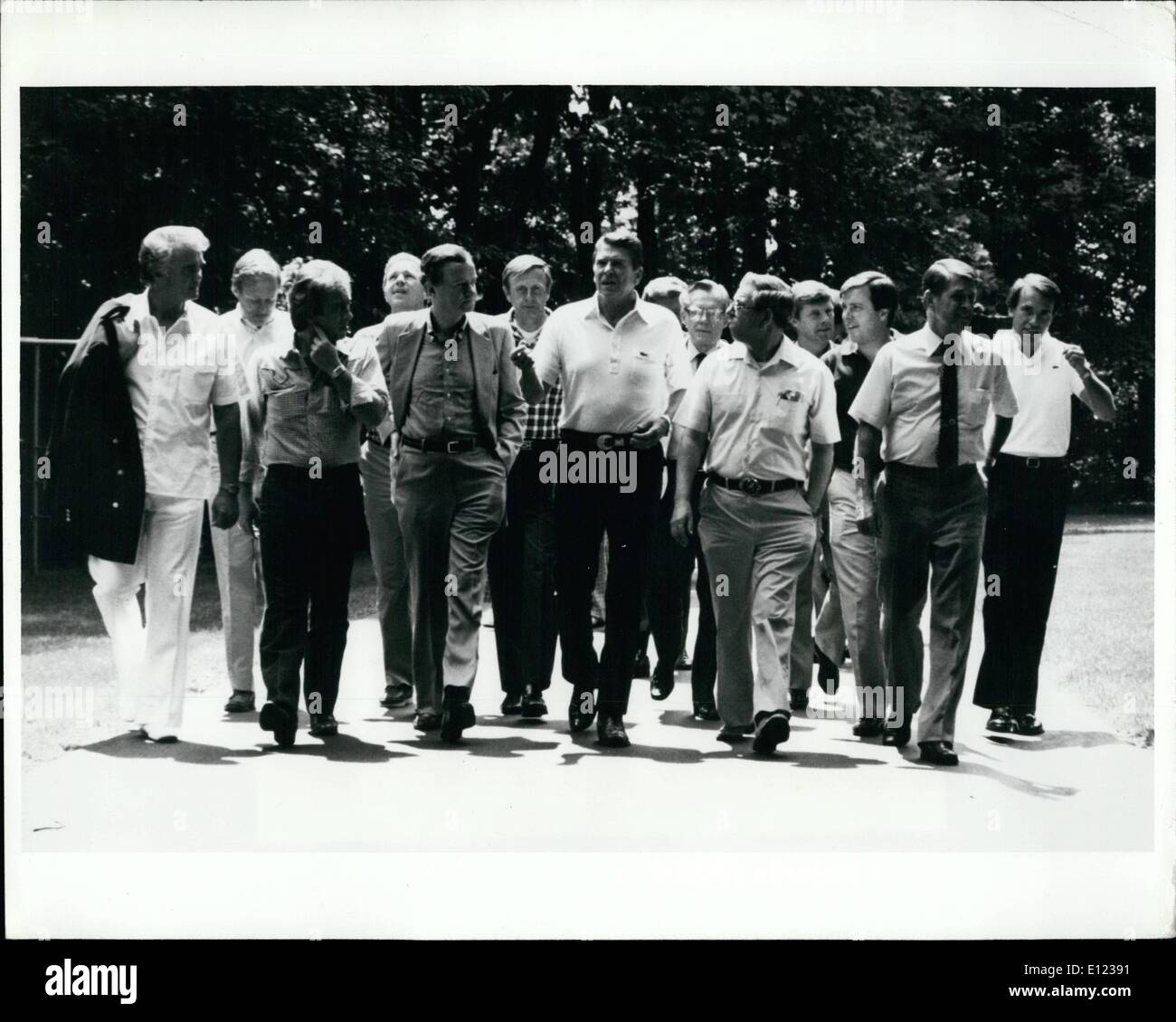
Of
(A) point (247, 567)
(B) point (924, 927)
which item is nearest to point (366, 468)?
(A) point (247, 567)

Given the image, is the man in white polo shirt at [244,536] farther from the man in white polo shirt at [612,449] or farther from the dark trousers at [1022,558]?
the dark trousers at [1022,558]

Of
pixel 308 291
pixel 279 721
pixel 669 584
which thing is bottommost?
pixel 279 721

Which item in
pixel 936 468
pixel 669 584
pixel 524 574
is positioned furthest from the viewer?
pixel 669 584

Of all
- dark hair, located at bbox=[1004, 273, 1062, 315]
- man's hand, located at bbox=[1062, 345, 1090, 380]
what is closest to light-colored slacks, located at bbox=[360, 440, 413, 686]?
dark hair, located at bbox=[1004, 273, 1062, 315]

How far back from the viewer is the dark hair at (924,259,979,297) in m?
7.83

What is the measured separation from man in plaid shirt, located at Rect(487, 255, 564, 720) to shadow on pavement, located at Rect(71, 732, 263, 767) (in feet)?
4.73

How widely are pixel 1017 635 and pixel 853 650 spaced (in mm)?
747

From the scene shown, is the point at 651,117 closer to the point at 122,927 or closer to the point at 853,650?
the point at 853,650

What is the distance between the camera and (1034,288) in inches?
319

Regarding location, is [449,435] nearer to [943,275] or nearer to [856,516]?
[856,516]

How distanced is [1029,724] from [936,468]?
51.7 inches

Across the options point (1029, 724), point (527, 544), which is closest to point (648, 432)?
point (527, 544)

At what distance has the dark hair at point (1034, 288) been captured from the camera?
8125 mm

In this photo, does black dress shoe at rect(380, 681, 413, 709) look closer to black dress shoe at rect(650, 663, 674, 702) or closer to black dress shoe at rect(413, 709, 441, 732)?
black dress shoe at rect(413, 709, 441, 732)
